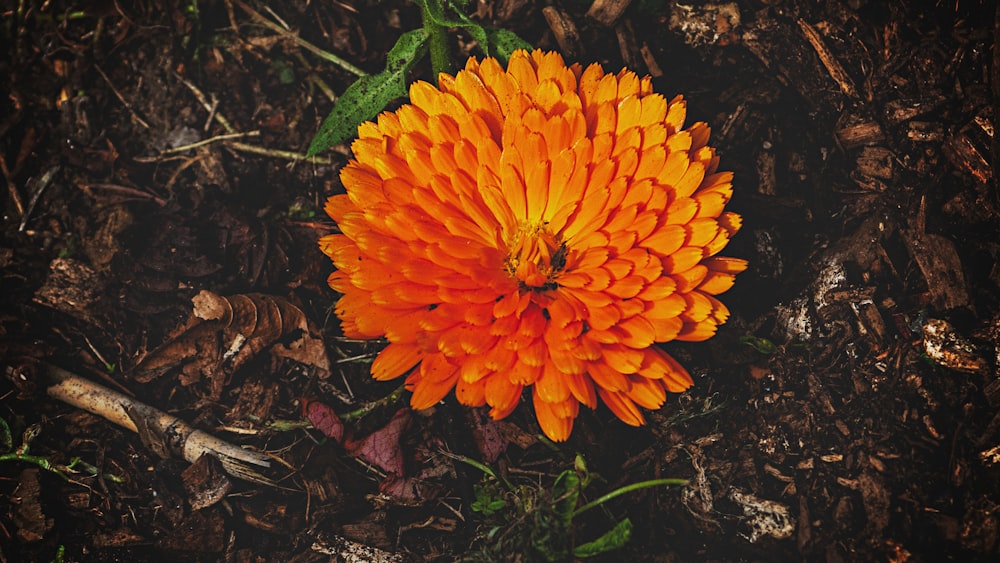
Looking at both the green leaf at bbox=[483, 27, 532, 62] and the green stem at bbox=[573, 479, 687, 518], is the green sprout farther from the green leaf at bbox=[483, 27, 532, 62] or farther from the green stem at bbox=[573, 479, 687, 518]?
the green leaf at bbox=[483, 27, 532, 62]

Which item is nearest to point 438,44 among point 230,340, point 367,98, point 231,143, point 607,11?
point 367,98

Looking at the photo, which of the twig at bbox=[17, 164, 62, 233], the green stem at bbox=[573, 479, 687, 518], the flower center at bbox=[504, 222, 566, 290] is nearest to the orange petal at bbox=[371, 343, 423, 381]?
the flower center at bbox=[504, 222, 566, 290]

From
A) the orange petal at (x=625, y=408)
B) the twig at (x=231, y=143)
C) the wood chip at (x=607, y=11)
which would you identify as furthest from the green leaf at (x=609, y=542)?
the wood chip at (x=607, y=11)

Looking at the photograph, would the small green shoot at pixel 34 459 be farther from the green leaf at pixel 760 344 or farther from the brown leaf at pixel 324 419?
the green leaf at pixel 760 344

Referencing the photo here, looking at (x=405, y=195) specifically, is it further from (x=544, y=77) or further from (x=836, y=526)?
(x=836, y=526)

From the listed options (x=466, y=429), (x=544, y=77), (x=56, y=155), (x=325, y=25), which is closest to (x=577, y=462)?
(x=466, y=429)

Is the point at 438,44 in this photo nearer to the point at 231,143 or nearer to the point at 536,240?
the point at 536,240
